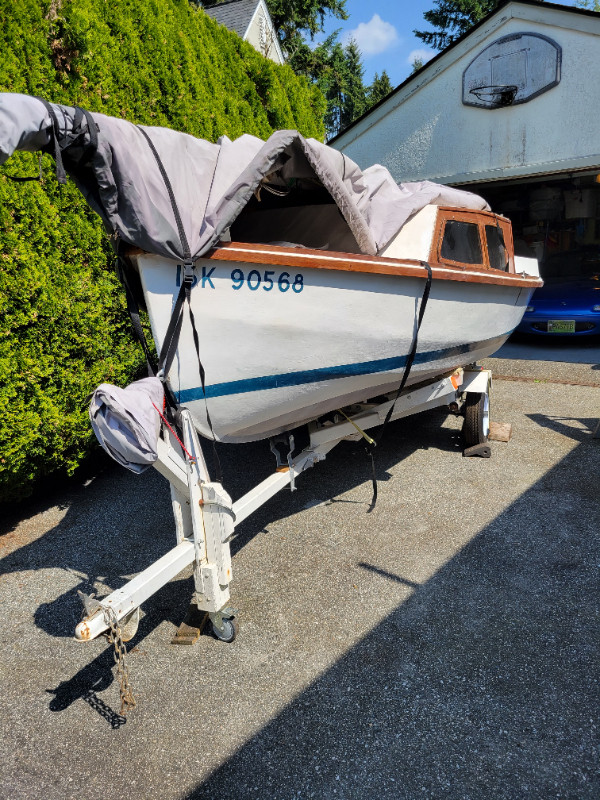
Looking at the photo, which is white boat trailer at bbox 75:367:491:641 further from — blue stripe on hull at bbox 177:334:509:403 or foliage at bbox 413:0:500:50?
foliage at bbox 413:0:500:50

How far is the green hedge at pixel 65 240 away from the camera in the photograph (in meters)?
4.23

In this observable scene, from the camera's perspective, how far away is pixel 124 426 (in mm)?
2627

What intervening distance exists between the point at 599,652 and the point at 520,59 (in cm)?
1009

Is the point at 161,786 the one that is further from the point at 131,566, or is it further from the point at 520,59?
the point at 520,59

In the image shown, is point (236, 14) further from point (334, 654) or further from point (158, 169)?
point (334, 654)

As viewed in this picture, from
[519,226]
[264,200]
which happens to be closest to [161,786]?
[264,200]

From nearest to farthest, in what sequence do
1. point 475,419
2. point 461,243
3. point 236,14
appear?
point 461,243 → point 475,419 → point 236,14

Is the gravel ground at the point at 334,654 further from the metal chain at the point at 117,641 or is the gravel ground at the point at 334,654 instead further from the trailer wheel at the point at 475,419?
the trailer wheel at the point at 475,419

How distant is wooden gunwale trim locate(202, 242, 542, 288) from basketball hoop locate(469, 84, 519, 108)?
299 inches

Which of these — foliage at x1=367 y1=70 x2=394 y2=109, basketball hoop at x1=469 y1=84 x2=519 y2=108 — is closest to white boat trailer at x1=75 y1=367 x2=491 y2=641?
basketball hoop at x1=469 y1=84 x2=519 y2=108

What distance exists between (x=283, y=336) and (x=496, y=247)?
312 centimetres

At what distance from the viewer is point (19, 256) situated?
423 centimetres

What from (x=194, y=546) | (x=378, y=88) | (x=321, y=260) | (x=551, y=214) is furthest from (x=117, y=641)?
(x=378, y=88)

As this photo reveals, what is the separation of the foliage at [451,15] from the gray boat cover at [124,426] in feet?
113
